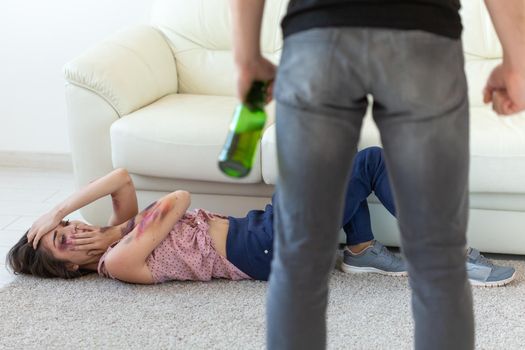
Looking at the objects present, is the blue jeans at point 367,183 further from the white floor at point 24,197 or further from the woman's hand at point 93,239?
the white floor at point 24,197

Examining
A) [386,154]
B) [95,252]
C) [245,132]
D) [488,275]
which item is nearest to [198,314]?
[95,252]

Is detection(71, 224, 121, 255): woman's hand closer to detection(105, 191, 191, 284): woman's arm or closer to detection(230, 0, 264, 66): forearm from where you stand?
detection(105, 191, 191, 284): woman's arm

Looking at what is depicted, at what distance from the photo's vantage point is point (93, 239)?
2.15 metres

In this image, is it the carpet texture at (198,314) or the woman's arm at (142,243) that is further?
the woman's arm at (142,243)

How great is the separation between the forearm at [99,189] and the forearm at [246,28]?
1.30m

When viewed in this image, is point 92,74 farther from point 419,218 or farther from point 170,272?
point 419,218

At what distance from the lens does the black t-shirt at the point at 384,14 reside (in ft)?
2.96

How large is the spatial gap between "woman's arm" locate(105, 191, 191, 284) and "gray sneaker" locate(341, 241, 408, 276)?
53cm

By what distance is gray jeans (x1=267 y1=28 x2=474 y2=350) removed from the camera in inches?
35.9

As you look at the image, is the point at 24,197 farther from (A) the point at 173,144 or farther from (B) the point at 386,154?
(B) the point at 386,154

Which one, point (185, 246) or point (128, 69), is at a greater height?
point (128, 69)

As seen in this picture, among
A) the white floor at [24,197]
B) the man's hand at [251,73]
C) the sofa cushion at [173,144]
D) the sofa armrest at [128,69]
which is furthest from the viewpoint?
the white floor at [24,197]

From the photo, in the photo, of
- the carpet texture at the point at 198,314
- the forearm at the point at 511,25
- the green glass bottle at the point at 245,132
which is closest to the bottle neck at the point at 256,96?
the green glass bottle at the point at 245,132

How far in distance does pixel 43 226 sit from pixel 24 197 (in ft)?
3.12
